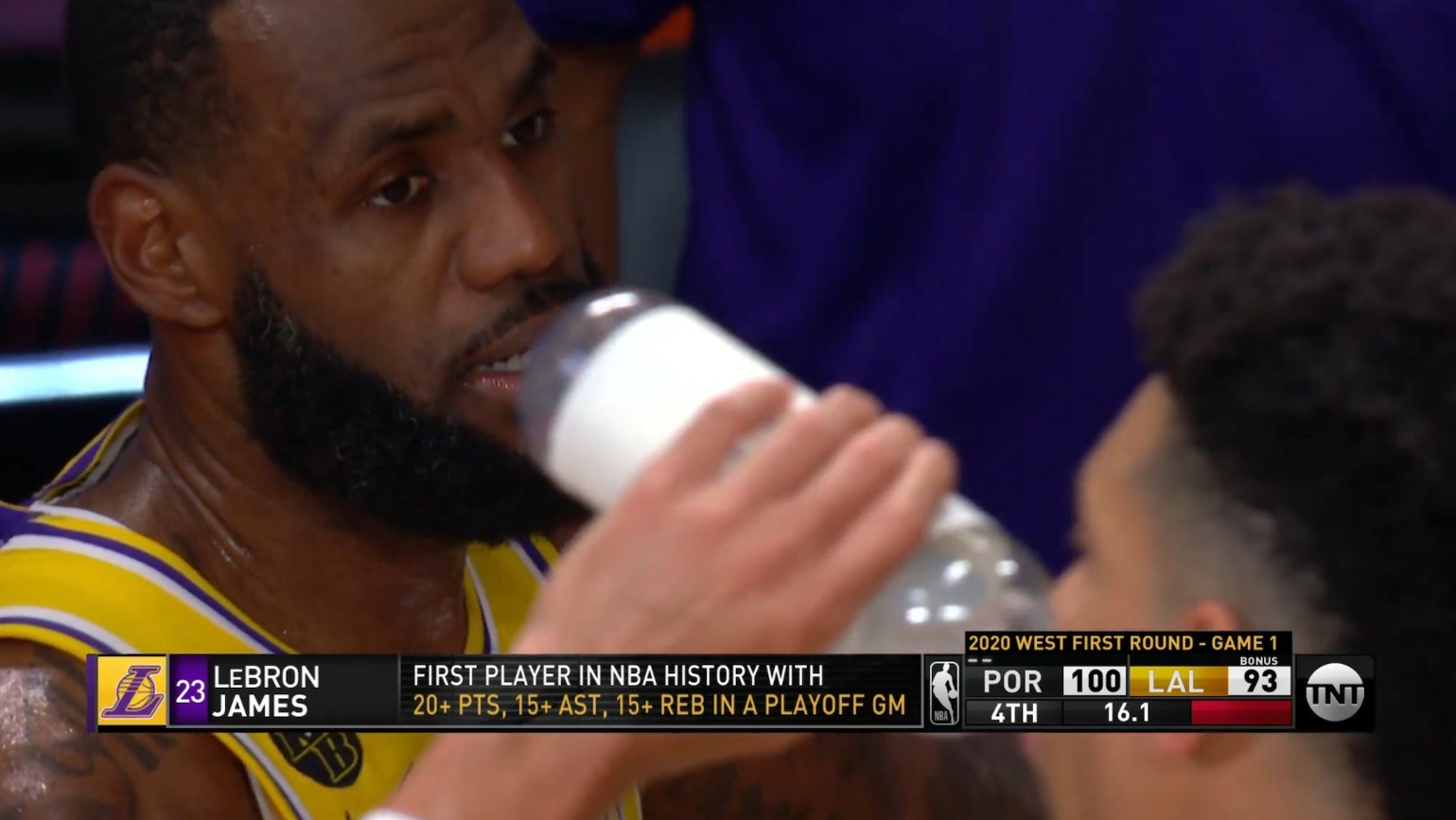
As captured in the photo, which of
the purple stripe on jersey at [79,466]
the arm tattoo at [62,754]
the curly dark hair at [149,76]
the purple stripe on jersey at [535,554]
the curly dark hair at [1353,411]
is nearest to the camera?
the curly dark hair at [1353,411]

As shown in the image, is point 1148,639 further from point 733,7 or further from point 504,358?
point 733,7

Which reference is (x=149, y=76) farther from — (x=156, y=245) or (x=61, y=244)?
(x=61, y=244)

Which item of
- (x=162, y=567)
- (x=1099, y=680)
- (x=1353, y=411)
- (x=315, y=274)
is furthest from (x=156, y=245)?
(x=1353, y=411)

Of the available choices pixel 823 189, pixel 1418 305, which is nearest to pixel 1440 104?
pixel 823 189

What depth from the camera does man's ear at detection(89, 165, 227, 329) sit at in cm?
111

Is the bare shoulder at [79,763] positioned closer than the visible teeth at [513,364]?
Yes

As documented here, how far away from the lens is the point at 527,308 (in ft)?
3.68

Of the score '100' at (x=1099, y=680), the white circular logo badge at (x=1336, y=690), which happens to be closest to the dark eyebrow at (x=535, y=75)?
the score '100' at (x=1099, y=680)

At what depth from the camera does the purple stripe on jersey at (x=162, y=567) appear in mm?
1101

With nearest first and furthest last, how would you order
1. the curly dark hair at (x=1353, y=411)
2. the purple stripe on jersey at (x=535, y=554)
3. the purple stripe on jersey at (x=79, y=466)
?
1. the curly dark hair at (x=1353, y=411)
2. the purple stripe on jersey at (x=79, y=466)
3. the purple stripe on jersey at (x=535, y=554)

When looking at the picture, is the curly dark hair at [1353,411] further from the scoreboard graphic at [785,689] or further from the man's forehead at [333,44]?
the man's forehead at [333,44]

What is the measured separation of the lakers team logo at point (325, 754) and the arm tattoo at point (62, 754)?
8 centimetres

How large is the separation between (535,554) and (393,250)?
0.95ft

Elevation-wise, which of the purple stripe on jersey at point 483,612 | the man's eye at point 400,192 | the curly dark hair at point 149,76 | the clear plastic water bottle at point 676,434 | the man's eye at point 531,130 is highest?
the man's eye at point 531,130
